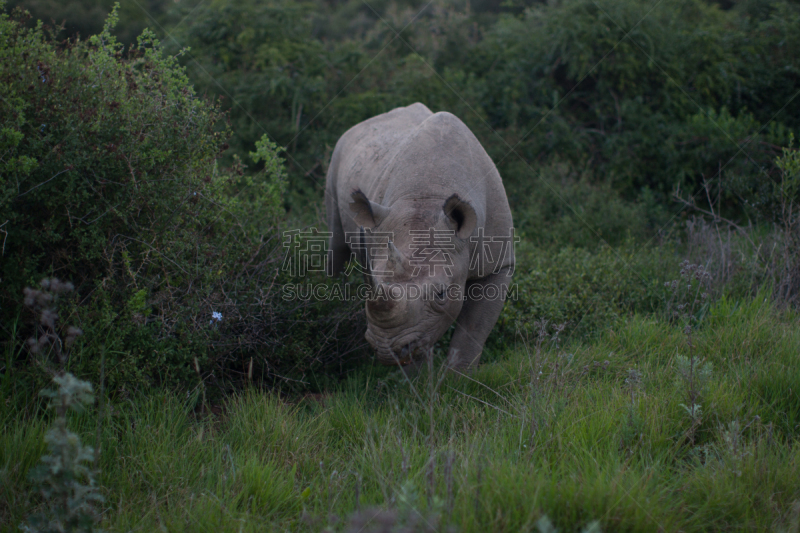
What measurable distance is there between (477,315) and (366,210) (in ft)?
4.37

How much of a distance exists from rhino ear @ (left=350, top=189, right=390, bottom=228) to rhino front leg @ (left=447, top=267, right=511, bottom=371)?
113 cm

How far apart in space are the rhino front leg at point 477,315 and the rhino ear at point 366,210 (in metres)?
1.13

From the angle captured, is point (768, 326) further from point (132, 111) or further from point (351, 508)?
point (132, 111)

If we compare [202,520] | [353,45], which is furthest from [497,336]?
[353,45]

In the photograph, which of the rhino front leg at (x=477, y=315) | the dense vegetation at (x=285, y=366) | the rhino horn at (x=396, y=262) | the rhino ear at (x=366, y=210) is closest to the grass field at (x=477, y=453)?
the dense vegetation at (x=285, y=366)

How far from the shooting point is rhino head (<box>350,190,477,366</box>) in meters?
3.67

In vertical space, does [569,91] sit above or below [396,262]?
above

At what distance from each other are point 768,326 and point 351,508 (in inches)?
144

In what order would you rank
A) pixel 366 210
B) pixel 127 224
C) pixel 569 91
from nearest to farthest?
1. pixel 127 224
2. pixel 366 210
3. pixel 569 91

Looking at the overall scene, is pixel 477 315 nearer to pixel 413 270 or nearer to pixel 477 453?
pixel 413 270

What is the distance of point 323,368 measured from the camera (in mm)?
5090

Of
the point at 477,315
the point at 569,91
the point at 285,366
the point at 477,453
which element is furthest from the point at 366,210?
the point at 569,91

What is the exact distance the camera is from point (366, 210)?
14.2 ft

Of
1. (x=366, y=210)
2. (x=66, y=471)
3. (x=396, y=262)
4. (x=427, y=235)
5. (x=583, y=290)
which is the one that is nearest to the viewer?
(x=66, y=471)
